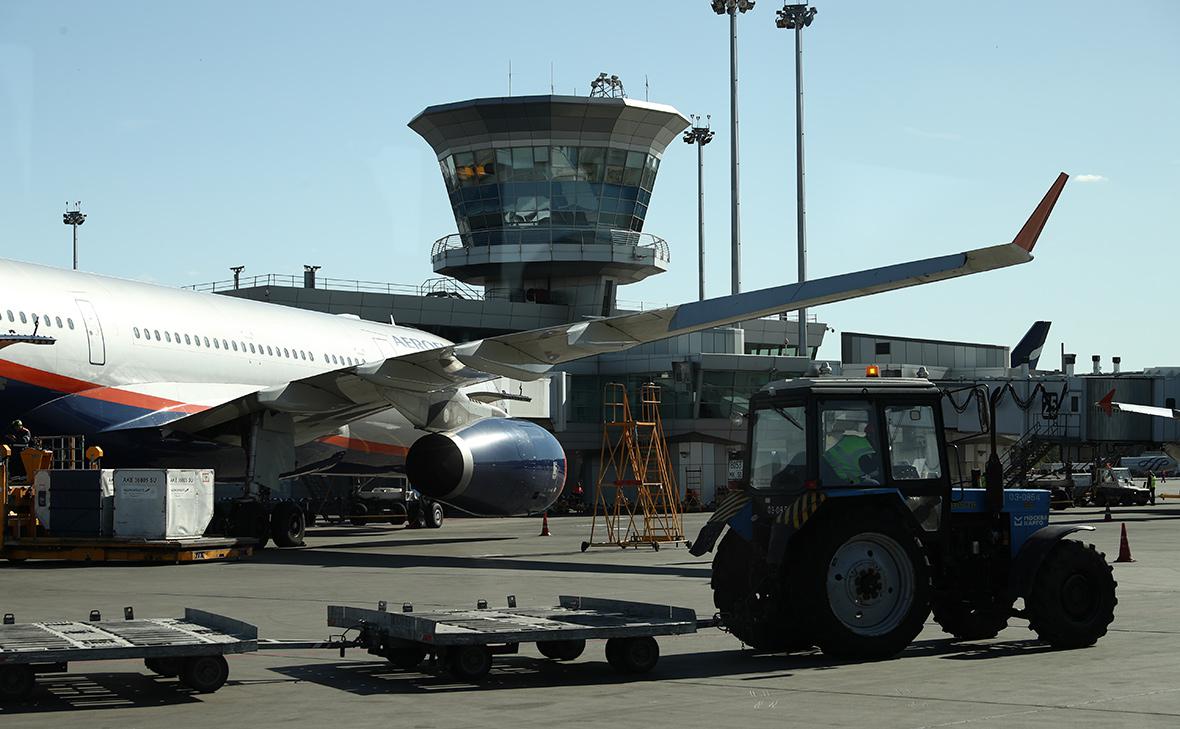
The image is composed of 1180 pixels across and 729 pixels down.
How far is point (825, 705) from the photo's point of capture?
26.6ft

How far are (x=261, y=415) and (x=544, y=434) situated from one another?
6.03m

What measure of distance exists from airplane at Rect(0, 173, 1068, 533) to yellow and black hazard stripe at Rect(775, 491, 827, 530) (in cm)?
690

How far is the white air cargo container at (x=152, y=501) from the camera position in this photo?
20094 millimetres

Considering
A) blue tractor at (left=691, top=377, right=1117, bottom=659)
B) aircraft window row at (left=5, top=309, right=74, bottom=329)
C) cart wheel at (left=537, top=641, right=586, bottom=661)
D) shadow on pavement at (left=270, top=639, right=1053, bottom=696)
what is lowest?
shadow on pavement at (left=270, top=639, right=1053, bottom=696)

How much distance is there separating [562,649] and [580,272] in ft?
170

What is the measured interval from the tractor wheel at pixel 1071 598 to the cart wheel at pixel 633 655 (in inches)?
124

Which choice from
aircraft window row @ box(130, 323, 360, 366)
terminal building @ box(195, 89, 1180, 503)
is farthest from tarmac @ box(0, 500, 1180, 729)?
terminal building @ box(195, 89, 1180, 503)

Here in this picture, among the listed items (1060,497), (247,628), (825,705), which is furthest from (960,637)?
(1060,497)

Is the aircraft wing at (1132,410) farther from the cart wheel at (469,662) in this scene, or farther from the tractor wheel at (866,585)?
the cart wheel at (469,662)

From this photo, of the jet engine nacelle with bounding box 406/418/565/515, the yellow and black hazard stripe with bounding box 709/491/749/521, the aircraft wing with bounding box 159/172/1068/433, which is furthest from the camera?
the jet engine nacelle with bounding box 406/418/565/515

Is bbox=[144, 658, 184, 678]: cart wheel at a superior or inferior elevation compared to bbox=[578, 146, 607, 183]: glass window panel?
inferior

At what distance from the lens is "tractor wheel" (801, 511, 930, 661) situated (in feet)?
32.9

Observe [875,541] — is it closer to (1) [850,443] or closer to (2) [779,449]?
(1) [850,443]

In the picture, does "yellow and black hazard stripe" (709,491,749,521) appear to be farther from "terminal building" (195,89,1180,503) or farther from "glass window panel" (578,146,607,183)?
"glass window panel" (578,146,607,183)
